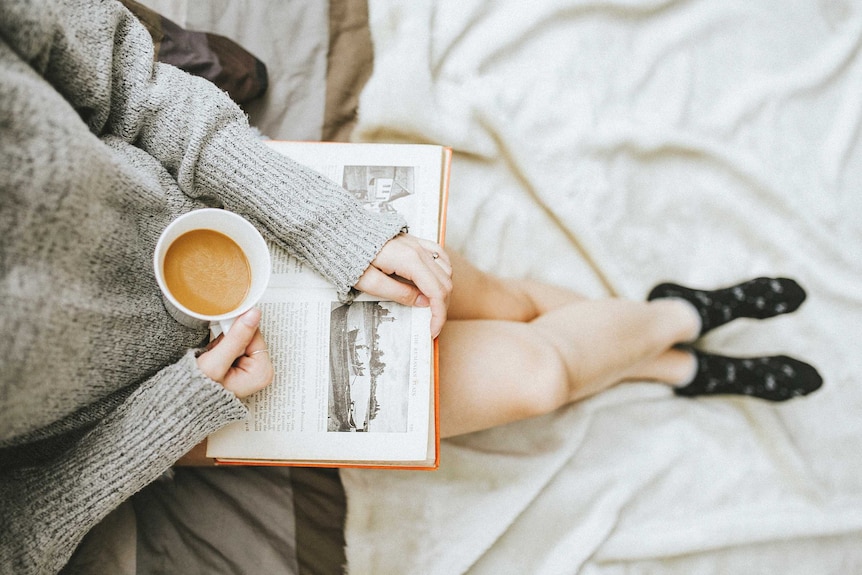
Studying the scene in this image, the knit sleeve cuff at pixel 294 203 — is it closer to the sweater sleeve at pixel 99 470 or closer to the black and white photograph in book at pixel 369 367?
the black and white photograph in book at pixel 369 367

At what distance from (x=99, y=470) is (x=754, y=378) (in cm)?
93

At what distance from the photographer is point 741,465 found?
0.94 metres

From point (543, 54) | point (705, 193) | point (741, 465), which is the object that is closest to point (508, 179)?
point (543, 54)

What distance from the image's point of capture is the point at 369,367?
0.65 m

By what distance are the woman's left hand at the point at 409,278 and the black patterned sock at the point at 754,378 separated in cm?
55

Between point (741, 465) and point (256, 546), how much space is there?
74cm

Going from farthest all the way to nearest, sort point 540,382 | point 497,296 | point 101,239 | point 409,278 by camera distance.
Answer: point 497,296 → point 540,382 → point 409,278 → point 101,239

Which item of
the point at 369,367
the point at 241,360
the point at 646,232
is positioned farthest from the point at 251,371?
the point at 646,232

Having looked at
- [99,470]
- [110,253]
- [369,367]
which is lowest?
[99,470]

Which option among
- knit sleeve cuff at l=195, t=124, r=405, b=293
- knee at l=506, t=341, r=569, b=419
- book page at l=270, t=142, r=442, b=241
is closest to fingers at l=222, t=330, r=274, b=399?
knit sleeve cuff at l=195, t=124, r=405, b=293

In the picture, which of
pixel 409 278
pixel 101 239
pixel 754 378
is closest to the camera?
pixel 101 239

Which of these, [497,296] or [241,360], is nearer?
[241,360]

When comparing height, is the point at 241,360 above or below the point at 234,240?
below

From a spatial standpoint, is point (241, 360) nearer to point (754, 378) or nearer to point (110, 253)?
point (110, 253)
